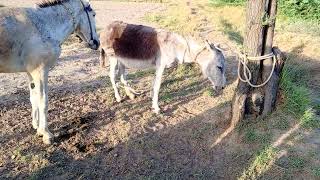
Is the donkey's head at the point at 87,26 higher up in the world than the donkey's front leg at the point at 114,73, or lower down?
higher up

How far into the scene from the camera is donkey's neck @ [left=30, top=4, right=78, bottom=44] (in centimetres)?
549

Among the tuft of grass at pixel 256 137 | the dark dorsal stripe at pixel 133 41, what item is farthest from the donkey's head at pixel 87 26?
the tuft of grass at pixel 256 137

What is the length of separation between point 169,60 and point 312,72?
4.18 metres

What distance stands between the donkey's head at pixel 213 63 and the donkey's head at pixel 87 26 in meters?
1.69

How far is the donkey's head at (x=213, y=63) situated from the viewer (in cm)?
635

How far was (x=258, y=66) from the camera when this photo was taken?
6090 mm

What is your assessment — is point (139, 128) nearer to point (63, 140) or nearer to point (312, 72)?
point (63, 140)

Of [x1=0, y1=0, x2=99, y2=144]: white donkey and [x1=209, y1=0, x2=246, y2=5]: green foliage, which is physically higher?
Answer: [x1=0, y1=0, x2=99, y2=144]: white donkey

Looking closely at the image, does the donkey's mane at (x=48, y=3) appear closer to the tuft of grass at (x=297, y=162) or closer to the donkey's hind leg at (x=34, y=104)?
the donkey's hind leg at (x=34, y=104)

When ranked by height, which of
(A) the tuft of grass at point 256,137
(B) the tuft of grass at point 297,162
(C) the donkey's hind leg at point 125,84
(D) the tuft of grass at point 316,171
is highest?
(C) the donkey's hind leg at point 125,84

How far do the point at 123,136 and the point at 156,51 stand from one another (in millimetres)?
1482

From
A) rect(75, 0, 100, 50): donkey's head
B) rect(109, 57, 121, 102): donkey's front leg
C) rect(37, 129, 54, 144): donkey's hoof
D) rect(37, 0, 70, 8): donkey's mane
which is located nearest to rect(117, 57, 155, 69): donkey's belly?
rect(109, 57, 121, 102): donkey's front leg

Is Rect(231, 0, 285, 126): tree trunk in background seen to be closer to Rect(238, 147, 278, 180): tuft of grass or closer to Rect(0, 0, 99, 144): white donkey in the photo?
Rect(238, 147, 278, 180): tuft of grass

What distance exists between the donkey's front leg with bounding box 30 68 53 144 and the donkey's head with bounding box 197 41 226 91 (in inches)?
95.3
